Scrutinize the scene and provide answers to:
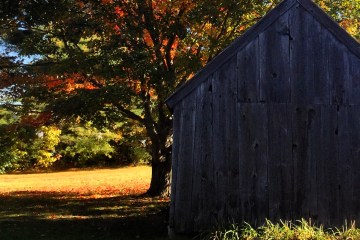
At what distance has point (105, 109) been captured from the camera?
54.0 feet

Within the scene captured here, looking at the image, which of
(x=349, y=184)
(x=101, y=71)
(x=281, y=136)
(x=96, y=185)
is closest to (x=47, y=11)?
(x=101, y=71)

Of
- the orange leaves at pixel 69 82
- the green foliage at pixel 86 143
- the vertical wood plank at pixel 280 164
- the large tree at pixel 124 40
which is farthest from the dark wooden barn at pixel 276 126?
the green foliage at pixel 86 143

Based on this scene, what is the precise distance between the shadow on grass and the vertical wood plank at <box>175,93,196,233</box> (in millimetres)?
863

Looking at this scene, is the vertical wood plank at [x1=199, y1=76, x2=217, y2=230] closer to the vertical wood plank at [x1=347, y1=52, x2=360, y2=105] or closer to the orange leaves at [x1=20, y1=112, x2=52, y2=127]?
the vertical wood plank at [x1=347, y1=52, x2=360, y2=105]

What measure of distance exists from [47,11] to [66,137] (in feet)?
85.2

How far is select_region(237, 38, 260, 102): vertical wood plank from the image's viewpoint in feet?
31.0

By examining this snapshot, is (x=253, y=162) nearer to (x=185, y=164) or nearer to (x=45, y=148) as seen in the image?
(x=185, y=164)

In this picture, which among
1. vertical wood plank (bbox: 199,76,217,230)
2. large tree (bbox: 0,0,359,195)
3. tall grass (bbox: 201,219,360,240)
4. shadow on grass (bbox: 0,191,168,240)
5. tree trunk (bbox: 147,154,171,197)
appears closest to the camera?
tall grass (bbox: 201,219,360,240)

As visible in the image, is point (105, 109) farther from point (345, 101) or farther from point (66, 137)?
point (66, 137)

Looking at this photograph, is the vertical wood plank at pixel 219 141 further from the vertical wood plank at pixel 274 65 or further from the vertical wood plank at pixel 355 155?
the vertical wood plank at pixel 355 155

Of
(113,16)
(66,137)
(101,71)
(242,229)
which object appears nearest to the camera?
(242,229)

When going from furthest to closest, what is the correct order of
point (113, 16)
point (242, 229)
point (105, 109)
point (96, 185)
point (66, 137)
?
point (66, 137), point (96, 185), point (105, 109), point (113, 16), point (242, 229)

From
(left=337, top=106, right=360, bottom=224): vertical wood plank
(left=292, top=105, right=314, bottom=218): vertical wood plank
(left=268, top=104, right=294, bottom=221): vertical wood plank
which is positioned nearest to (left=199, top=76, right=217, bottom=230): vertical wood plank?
(left=268, top=104, right=294, bottom=221): vertical wood plank

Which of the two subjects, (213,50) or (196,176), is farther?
(213,50)
